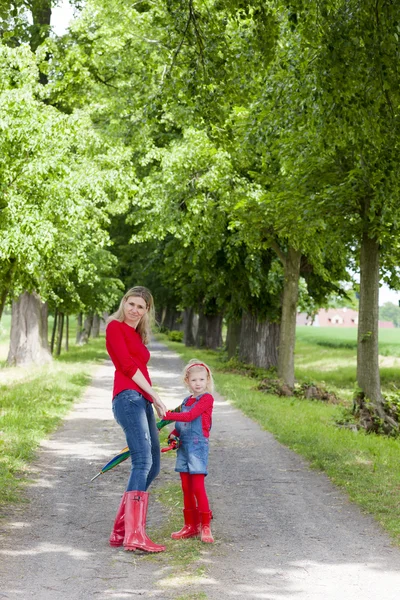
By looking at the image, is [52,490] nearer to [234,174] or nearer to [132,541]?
[132,541]

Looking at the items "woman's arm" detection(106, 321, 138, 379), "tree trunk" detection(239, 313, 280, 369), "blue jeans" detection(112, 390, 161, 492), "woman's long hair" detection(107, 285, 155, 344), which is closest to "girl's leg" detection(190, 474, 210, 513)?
"blue jeans" detection(112, 390, 161, 492)

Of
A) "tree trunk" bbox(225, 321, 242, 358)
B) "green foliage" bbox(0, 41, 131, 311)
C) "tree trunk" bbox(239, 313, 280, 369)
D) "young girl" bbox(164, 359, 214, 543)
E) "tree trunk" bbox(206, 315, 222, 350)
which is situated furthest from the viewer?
"tree trunk" bbox(206, 315, 222, 350)

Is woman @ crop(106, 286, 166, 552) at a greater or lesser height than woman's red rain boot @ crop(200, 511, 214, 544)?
greater

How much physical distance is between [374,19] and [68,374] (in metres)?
14.7

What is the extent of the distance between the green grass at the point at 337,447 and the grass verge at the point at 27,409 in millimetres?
3354

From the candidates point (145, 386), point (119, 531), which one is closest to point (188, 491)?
point (119, 531)

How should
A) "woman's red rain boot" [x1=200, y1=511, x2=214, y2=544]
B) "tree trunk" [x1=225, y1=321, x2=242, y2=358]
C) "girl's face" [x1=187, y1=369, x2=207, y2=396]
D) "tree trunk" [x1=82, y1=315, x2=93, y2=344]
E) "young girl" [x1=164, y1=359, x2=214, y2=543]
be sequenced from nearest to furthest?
"woman's red rain boot" [x1=200, y1=511, x2=214, y2=544]
"young girl" [x1=164, y1=359, x2=214, y2=543]
"girl's face" [x1=187, y1=369, x2=207, y2=396]
"tree trunk" [x1=225, y1=321, x2=242, y2=358]
"tree trunk" [x1=82, y1=315, x2=93, y2=344]

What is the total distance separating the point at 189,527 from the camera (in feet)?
19.4

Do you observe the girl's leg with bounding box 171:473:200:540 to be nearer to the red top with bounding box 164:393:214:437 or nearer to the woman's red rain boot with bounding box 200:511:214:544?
the woman's red rain boot with bounding box 200:511:214:544

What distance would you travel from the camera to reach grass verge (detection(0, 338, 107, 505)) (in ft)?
27.2

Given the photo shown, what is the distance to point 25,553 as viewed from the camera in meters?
5.46

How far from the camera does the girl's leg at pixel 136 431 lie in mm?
5676

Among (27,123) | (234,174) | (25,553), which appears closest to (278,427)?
(27,123)

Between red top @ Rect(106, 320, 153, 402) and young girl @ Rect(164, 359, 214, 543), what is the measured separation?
38 cm
